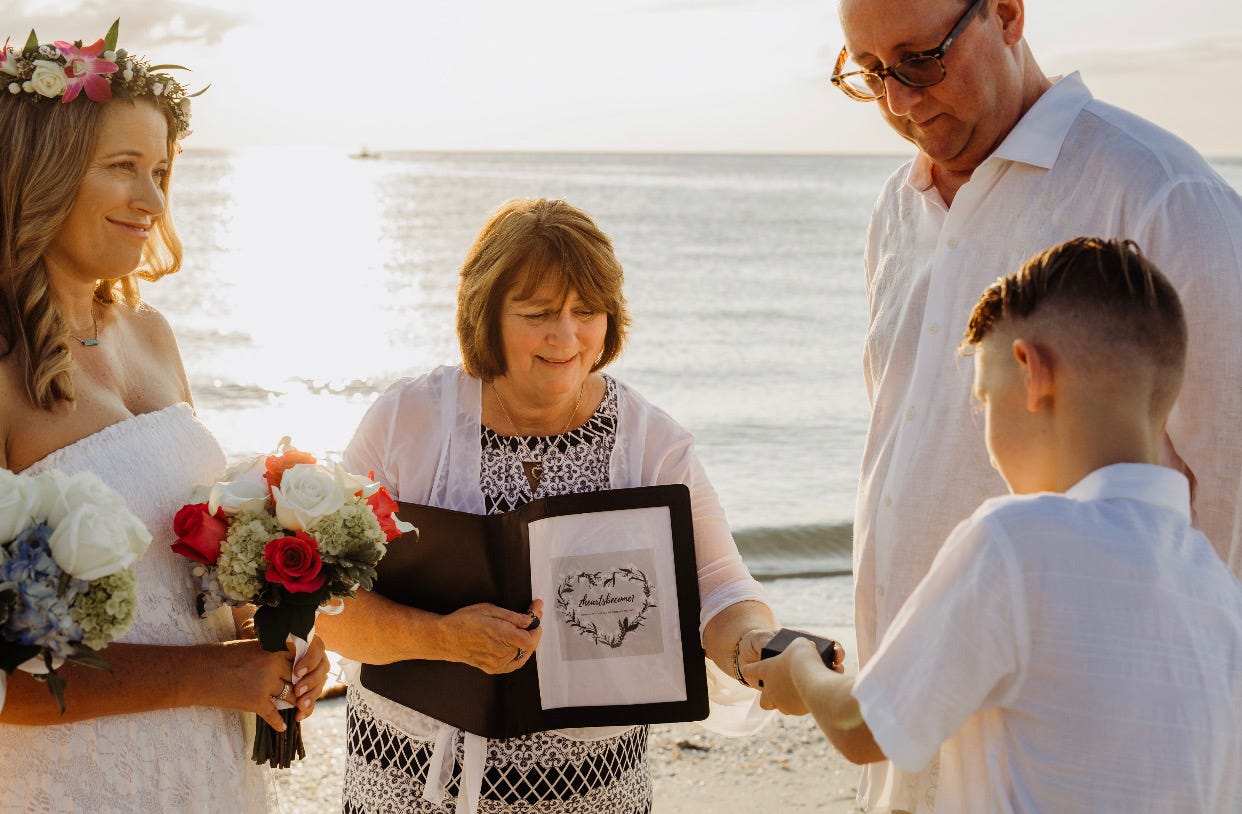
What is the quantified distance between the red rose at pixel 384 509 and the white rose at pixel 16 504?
798 mm

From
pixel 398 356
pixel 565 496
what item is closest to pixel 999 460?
pixel 565 496

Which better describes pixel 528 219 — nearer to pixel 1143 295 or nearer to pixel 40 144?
pixel 40 144

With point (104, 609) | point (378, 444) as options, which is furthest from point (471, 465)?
point (104, 609)

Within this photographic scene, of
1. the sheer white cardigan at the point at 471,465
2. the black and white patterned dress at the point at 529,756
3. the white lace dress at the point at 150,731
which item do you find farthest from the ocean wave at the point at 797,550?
the white lace dress at the point at 150,731

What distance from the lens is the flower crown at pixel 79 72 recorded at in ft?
9.29

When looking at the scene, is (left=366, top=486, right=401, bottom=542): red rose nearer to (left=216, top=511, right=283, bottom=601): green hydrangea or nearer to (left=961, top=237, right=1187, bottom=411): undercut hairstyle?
(left=216, top=511, right=283, bottom=601): green hydrangea

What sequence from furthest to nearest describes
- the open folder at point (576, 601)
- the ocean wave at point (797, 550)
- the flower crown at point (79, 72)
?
1. the ocean wave at point (797, 550)
2. the open folder at point (576, 601)
3. the flower crown at point (79, 72)

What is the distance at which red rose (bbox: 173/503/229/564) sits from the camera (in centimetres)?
275

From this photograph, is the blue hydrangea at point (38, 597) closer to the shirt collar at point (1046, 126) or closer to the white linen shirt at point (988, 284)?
the white linen shirt at point (988, 284)

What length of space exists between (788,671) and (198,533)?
1.39 metres

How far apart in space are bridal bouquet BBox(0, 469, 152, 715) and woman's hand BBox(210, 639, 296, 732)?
19.6 inches

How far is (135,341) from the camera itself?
322 centimetres

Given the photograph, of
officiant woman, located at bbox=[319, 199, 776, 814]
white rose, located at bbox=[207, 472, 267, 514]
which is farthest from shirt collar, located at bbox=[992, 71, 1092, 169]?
white rose, located at bbox=[207, 472, 267, 514]

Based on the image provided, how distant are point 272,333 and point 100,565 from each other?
18615mm
